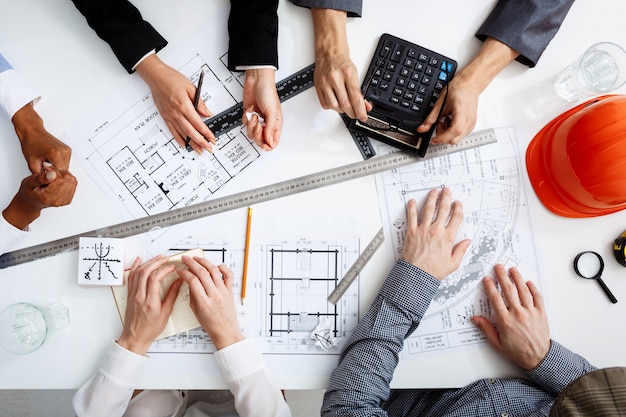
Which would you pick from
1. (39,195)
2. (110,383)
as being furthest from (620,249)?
(39,195)

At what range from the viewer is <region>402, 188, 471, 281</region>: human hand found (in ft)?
3.49

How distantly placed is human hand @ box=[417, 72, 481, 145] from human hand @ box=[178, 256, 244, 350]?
0.58 m

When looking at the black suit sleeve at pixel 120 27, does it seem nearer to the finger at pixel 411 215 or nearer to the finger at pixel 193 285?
the finger at pixel 193 285

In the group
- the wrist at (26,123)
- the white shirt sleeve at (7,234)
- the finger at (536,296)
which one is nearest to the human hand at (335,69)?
the finger at (536,296)

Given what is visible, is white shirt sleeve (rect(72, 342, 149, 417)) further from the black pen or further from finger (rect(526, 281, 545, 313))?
finger (rect(526, 281, 545, 313))

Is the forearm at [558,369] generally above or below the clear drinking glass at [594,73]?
below

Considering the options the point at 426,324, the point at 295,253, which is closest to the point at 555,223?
the point at 426,324

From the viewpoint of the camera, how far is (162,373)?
3.49 feet

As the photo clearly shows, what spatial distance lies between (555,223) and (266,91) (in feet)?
2.47

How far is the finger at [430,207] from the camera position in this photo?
1083 millimetres

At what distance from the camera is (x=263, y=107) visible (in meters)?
1.07

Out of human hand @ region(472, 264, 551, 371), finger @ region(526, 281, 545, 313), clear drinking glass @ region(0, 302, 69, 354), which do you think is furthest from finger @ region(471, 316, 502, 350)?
clear drinking glass @ region(0, 302, 69, 354)

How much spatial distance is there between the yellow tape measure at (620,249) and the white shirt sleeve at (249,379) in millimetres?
856

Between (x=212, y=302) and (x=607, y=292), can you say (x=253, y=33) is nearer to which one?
(x=212, y=302)
